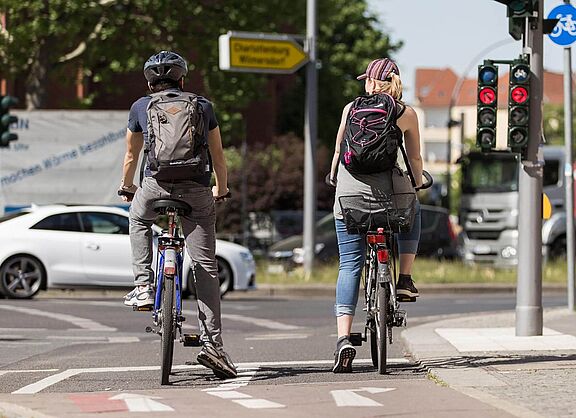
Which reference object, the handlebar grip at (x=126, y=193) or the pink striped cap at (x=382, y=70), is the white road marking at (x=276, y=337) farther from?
the pink striped cap at (x=382, y=70)

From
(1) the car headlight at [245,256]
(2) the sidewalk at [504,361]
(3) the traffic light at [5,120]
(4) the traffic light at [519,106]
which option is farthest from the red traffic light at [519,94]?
(3) the traffic light at [5,120]

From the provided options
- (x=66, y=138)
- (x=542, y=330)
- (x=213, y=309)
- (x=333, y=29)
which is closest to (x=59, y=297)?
(x=66, y=138)

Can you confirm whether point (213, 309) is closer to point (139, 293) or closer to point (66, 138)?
point (139, 293)

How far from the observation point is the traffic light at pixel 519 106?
37.3 ft

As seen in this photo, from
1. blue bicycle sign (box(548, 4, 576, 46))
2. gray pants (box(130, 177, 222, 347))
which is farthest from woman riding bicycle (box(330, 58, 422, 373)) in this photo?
blue bicycle sign (box(548, 4, 576, 46))

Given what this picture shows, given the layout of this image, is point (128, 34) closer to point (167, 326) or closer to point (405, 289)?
point (405, 289)

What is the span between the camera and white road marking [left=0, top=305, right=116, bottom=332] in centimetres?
1496

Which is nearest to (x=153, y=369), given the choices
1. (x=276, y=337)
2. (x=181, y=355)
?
(x=181, y=355)

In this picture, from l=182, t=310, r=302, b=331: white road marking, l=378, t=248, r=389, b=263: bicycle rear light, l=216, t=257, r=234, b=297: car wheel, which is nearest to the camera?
l=378, t=248, r=389, b=263: bicycle rear light

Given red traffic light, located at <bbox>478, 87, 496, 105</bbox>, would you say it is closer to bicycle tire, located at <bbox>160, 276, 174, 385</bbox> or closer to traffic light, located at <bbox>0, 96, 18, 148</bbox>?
bicycle tire, located at <bbox>160, 276, 174, 385</bbox>

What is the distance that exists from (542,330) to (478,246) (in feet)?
75.8

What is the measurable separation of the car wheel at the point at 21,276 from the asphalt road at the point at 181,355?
3.16 ft

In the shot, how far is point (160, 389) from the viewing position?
820 cm

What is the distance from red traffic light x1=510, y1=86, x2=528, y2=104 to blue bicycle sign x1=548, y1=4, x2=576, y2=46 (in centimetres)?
202
